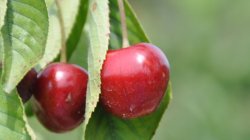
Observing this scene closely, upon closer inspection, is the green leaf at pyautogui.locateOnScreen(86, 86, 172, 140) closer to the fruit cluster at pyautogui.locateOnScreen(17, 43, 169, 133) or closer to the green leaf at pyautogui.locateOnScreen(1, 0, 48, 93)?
the fruit cluster at pyautogui.locateOnScreen(17, 43, 169, 133)

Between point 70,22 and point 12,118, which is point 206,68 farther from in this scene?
point 12,118

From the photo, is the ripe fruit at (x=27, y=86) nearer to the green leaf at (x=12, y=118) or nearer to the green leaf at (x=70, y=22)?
the green leaf at (x=12, y=118)

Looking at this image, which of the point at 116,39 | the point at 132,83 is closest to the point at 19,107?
the point at 132,83

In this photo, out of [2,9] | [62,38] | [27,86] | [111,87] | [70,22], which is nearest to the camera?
[2,9]

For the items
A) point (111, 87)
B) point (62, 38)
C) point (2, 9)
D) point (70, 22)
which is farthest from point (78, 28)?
point (2, 9)

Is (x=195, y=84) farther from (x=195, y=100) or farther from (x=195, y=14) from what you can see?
(x=195, y=14)

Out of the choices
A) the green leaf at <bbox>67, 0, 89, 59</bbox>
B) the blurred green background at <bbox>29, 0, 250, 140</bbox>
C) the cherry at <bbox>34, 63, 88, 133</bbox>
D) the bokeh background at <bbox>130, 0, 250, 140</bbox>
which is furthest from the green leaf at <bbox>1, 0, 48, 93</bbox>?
the bokeh background at <bbox>130, 0, 250, 140</bbox>
